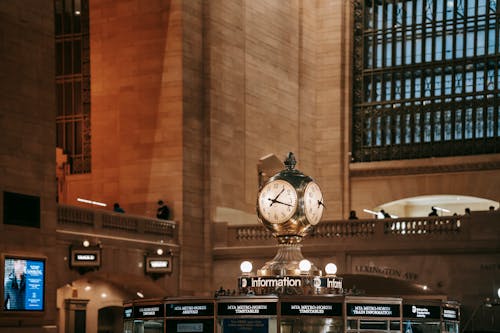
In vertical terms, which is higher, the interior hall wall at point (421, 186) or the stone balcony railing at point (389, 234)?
the interior hall wall at point (421, 186)

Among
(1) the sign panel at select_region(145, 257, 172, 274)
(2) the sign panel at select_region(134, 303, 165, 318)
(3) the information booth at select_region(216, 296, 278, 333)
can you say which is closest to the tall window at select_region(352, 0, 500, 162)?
(1) the sign panel at select_region(145, 257, 172, 274)

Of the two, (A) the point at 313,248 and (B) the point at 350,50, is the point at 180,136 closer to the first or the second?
(A) the point at 313,248

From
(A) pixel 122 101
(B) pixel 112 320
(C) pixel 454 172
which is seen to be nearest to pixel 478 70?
(C) pixel 454 172

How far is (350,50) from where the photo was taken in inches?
1789

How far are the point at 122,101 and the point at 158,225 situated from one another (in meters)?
4.96

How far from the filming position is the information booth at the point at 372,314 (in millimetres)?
15359

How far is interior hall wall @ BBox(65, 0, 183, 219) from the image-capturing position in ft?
119

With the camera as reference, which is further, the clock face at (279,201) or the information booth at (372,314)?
the clock face at (279,201)

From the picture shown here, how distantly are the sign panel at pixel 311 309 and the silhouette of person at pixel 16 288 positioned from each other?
1250 cm

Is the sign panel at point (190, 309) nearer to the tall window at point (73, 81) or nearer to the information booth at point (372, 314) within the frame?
the information booth at point (372, 314)

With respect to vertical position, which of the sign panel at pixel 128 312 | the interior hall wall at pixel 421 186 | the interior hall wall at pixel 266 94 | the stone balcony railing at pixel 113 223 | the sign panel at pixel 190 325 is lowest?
the sign panel at pixel 190 325

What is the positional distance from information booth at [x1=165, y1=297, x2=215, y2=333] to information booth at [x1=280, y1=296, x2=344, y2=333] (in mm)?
1153

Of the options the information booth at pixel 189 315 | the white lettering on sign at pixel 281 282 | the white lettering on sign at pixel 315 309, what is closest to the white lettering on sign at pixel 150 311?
the information booth at pixel 189 315

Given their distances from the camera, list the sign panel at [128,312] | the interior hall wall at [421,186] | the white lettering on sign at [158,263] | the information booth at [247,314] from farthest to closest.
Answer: the interior hall wall at [421,186] < the white lettering on sign at [158,263] < the sign panel at [128,312] < the information booth at [247,314]
